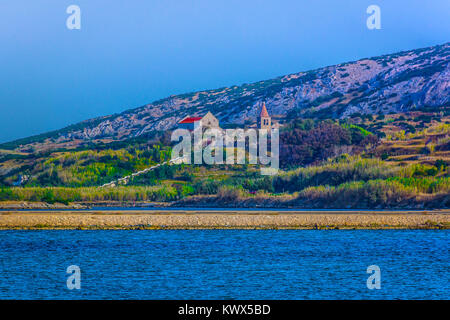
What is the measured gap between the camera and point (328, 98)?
153125 mm

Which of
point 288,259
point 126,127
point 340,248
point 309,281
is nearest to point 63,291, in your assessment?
point 309,281

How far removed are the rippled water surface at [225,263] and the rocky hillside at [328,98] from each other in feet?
294

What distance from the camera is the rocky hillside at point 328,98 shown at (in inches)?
5251

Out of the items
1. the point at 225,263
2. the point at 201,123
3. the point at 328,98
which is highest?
the point at 328,98

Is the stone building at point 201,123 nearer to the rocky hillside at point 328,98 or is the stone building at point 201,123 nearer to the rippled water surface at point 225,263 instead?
the rocky hillside at point 328,98

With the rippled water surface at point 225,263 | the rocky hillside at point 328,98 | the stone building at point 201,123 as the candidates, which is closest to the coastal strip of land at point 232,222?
the rippled water surface at point 225,263

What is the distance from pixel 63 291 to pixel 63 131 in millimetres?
174171

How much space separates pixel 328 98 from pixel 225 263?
125 m

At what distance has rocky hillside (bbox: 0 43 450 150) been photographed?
13338cm

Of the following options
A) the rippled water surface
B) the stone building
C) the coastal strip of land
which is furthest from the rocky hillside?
the rippled water surface

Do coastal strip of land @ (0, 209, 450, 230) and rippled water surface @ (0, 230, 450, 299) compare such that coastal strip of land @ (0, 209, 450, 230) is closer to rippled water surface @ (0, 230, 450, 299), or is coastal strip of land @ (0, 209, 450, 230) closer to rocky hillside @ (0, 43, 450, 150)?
rippled water surface @ (0, 230, 450, 299)

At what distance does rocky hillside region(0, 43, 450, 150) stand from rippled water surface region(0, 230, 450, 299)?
89551mm

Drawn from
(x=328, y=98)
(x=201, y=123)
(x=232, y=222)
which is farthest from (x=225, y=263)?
(x=328, y=98)

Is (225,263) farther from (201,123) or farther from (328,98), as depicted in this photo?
(328,98)
